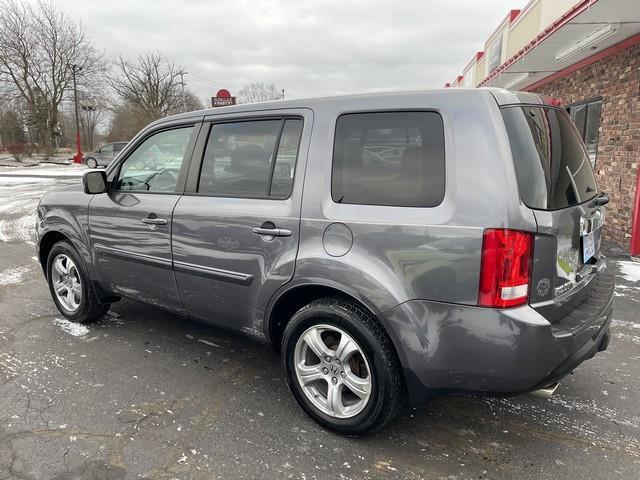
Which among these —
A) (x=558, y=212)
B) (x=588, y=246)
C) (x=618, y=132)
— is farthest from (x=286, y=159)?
(x=618, y=132)

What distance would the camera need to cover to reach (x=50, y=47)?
128ft

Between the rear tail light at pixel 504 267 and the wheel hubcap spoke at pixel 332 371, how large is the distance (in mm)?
728

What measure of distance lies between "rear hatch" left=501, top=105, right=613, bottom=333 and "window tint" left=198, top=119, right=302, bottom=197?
1173 millimetres

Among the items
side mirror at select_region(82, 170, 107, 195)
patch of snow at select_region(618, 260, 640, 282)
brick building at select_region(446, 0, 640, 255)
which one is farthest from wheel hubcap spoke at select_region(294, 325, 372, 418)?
brick building at select_region(446, 0, 640, 255)

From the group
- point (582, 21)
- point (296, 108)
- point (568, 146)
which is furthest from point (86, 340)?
point (582, 21)

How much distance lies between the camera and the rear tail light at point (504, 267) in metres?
1.96

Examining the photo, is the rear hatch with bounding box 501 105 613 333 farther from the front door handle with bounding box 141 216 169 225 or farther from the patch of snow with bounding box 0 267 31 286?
the patch of snow with bounding box 0 267 31 286

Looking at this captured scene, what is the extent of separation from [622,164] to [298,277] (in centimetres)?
695

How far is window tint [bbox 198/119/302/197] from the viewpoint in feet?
8.79

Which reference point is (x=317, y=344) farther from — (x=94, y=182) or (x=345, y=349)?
(x=94, y=182)

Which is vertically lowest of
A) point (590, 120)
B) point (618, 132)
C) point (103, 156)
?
point (618, 132)

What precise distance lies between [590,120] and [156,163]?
8291mm

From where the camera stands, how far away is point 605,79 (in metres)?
7.82

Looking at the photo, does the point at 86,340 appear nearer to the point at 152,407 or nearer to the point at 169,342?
the point at 169,342
